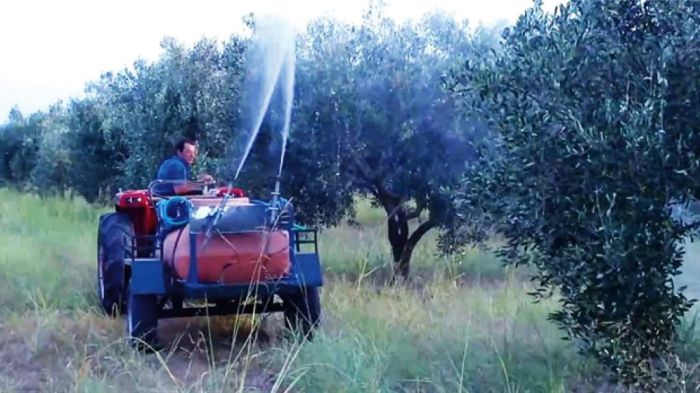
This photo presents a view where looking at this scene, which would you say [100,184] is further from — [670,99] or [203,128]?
[670,99]

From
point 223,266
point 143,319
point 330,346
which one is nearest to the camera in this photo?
point 330,346

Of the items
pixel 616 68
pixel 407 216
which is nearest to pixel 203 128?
pixel 407 216

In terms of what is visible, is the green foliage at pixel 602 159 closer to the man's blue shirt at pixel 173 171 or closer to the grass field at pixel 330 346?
the grass field at pixel 330 346

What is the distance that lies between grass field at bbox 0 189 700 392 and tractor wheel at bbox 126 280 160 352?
116mm

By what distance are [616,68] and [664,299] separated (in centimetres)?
131

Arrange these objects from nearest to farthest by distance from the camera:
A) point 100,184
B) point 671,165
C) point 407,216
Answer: point 671,165 < point 407,216 < point 100,184

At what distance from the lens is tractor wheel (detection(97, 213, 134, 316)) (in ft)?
27.3

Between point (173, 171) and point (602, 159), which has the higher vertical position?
point (602, 159)

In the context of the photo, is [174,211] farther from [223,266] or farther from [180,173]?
[180,173]

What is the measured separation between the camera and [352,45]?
11.2m

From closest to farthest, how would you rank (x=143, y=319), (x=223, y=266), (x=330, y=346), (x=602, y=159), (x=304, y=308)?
(x=602, y=159) → (x=330, y=346) → (x=223, y=266) → (x=143, y=319) → (x=304, y=308)

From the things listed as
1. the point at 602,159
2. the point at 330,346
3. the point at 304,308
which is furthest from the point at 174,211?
the point at 602,159

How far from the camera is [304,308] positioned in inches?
295

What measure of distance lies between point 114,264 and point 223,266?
2003 mm
